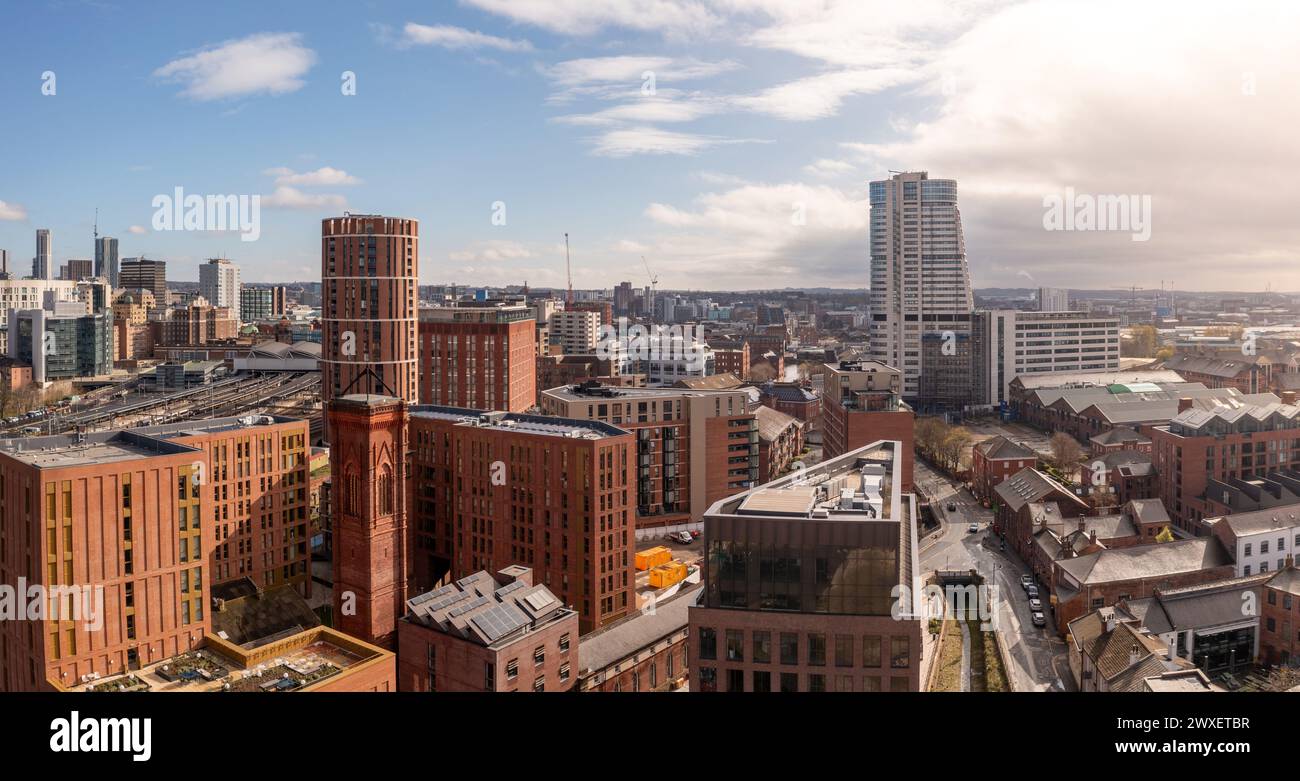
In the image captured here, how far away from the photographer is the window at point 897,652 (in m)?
13.2

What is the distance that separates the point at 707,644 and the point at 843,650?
198cm

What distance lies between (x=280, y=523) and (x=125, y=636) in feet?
29.4

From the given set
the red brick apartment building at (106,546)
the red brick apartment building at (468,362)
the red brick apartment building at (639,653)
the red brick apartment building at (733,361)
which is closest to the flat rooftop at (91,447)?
the red brick apartment building at (106,546)

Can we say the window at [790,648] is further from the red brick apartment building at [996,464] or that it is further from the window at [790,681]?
the red brick apartment building at [996,464]

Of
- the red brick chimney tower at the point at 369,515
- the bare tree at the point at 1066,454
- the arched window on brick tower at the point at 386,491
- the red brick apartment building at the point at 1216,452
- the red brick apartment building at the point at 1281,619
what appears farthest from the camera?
the bare tree at the point at 1066,454

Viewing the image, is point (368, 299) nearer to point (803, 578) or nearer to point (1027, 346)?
point (803, 578)

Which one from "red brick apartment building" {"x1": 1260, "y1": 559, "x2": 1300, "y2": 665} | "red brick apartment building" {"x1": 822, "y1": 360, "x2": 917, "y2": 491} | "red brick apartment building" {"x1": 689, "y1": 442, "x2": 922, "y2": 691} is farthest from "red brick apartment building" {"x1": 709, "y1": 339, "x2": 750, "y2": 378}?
"red brick apartment building" {"x1": 689, "y1": 442, "x2": 922, "y2": 691}

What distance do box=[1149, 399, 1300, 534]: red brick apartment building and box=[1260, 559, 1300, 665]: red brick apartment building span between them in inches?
367

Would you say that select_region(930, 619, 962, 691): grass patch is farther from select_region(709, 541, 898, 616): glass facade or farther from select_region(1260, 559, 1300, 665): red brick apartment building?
select_region(709, 541, 898, 616): glass facade

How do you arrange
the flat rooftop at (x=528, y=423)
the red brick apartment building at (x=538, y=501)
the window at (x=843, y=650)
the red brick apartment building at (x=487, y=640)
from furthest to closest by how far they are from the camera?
the flat rooftop at (x=528, y=423) → the red brick apartment building at (x=538, y=501) → the red brick apartment building at (x=487, y=640) → the window at (x=843, y=650)

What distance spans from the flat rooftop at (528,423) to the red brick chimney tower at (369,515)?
15.7 ft

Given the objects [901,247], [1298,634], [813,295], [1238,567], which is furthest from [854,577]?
[813,295]
